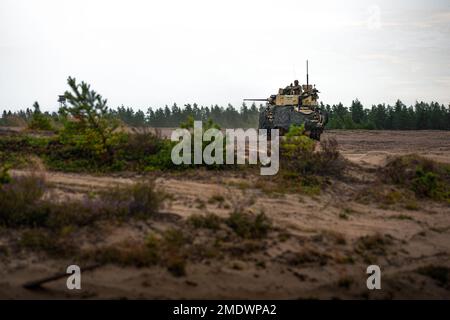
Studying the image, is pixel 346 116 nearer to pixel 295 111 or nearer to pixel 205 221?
pixel 295 111

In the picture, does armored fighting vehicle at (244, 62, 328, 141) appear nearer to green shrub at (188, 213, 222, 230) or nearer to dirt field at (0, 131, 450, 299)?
dirt field at (0, 131, 450, 299)

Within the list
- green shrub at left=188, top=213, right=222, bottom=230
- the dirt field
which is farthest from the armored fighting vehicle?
green shrub at left=188, top=213, right=222, bottom=230

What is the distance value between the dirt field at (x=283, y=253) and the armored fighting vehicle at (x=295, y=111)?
27.5 ft

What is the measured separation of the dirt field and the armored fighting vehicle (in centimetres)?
839

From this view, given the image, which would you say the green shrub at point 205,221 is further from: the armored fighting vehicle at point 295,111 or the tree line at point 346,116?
the tree line at point 346,116

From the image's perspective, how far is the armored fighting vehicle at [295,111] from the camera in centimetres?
1736

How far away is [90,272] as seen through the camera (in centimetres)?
548

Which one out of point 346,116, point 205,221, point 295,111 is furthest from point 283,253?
point 346,116

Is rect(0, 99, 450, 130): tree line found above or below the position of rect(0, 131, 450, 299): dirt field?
above

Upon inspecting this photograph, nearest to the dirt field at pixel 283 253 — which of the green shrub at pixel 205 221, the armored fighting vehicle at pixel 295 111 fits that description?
the green shrub at pixel 205 221

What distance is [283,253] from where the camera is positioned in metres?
6.20

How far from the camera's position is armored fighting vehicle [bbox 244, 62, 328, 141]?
1736 centimetres

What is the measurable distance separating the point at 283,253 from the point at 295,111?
1183 cm

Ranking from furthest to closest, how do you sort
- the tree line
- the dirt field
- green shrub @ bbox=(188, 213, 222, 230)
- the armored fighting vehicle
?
1. the tree line
2. the armored fighting vehicle
3. green shrub @ bbox=(188, 213, 222, 230)
4. the dirt field
